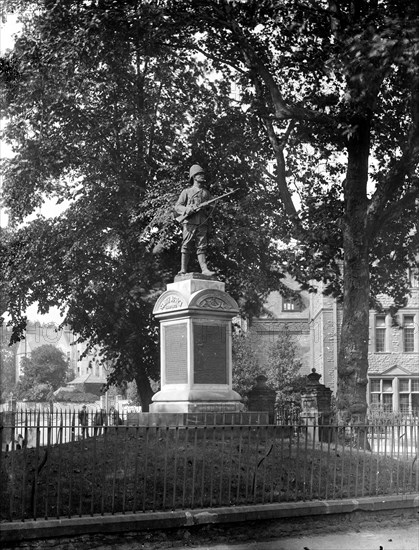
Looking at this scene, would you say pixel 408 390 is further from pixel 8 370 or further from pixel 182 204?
pixel 8 370

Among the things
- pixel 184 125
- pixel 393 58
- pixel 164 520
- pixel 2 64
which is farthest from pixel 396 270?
pixel 164 520

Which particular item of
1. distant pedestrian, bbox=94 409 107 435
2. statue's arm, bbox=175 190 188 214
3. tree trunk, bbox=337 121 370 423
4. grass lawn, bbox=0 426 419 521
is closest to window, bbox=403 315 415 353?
tree trunk, bbox=337 121 370 423

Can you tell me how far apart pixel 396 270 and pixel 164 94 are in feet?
34.7

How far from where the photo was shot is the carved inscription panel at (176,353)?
16656 mm

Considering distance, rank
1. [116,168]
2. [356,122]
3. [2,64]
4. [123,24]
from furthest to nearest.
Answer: [116,168]
[2,64]
[123,24]
[356,122]

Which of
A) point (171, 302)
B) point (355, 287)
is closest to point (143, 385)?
point (355, 287)

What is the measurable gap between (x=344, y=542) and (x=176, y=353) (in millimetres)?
7279

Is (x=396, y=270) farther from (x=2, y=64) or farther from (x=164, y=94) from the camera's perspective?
(x=2, y=64)

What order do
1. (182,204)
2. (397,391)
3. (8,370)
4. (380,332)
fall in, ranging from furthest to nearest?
(8,370), (380,332), (397,391), (182,204)

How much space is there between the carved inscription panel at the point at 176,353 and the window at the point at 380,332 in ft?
133

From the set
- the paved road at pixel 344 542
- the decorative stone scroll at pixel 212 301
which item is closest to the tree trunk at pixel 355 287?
the decorative stone scroll at pixel 212 301

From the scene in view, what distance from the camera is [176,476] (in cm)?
1060

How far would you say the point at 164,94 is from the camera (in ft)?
95.4

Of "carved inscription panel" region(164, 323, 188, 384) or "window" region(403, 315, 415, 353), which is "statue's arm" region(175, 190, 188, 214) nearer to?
"carved inscription panel" region(164, 323, 188, 384)
